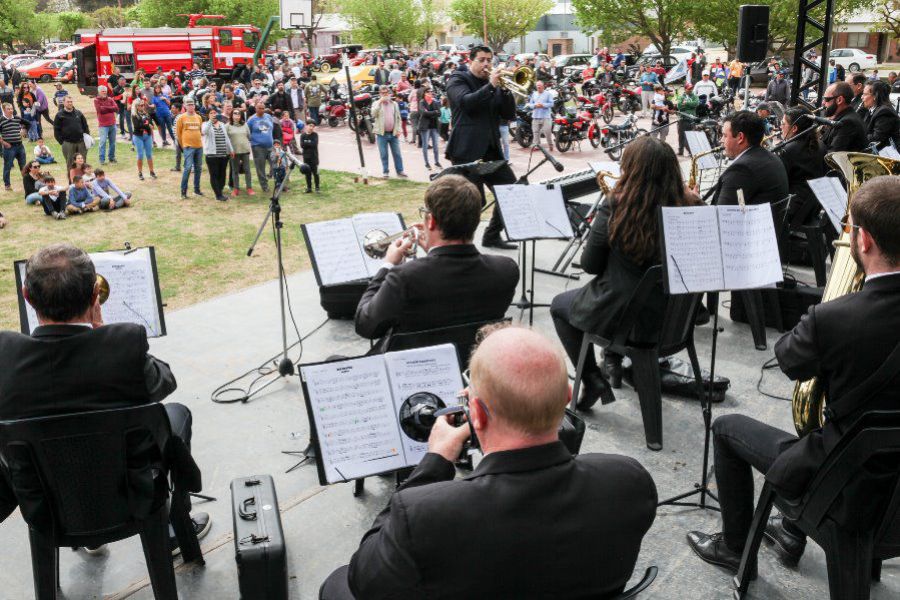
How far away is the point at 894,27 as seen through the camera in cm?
3391

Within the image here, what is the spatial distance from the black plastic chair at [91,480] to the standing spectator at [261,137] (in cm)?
1154

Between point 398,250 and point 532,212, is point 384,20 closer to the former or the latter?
point 532,212

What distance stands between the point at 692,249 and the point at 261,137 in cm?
1133

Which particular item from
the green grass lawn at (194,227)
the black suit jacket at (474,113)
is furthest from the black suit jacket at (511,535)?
the black suit jacket at (474,113)

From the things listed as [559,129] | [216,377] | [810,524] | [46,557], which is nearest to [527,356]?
[810,524]

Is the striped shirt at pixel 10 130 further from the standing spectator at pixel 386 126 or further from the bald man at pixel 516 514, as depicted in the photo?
the bald man at pixel 516 514

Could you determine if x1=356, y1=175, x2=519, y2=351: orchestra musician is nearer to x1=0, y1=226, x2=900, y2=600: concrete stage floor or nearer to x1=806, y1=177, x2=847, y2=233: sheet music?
x1=0, y1=226, x2=900, y2=600: concrete stage floor

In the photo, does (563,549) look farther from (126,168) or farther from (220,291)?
(126,168)

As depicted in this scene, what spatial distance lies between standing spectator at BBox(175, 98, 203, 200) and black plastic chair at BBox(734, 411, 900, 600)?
42.0 ft

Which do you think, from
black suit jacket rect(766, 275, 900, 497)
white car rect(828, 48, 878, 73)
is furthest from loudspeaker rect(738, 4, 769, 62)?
white car rect(828, 48, 878, 73)

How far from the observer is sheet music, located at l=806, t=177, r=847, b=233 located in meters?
5.76

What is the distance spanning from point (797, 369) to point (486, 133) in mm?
6117

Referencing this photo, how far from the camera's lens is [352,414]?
2.87 meters

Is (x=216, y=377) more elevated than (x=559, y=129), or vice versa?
(x=559, y=129)
